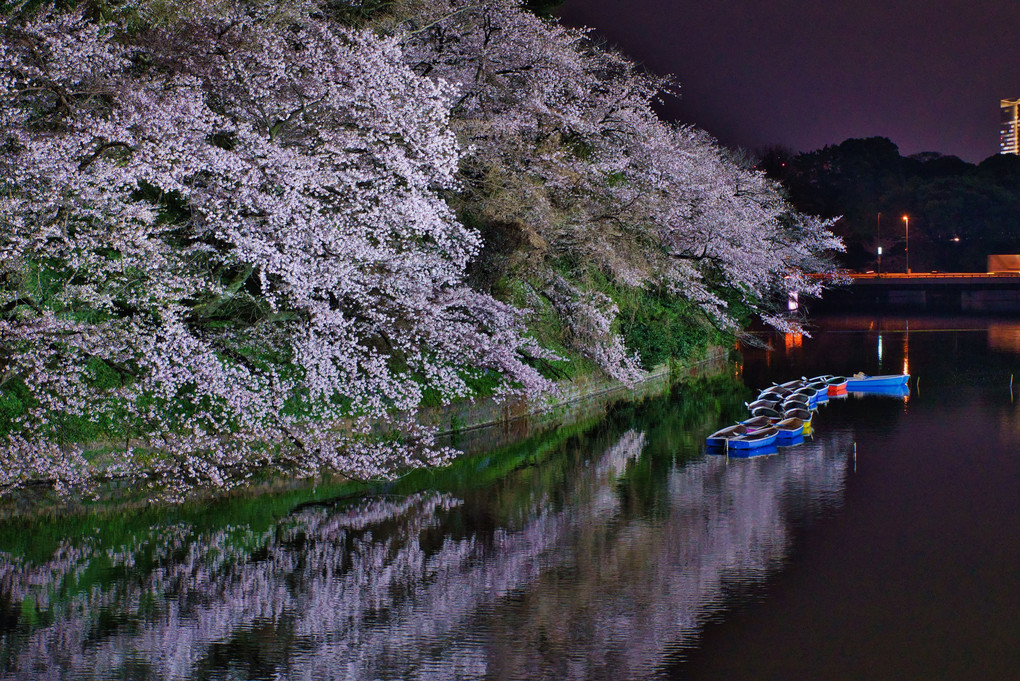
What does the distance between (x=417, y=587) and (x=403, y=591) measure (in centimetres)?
18

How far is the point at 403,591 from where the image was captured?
1016cm

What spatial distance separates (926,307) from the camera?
6975 cm

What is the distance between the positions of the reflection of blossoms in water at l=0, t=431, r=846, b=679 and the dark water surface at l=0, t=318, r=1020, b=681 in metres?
0.03

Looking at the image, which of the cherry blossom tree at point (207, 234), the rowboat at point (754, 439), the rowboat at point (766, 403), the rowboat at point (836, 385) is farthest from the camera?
the rowboat at point (836, 385)

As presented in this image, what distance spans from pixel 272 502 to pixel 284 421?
52.6 inches

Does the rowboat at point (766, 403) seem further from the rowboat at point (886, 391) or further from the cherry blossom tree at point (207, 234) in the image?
the cherry blossom tree at point (207, 234)

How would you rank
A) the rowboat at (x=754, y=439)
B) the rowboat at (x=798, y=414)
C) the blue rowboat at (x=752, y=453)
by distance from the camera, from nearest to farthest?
the blue rowboat at (x=752, y=453) < the rowboat at (x=754, y=439) < the rowboat at (x=798, y=414)

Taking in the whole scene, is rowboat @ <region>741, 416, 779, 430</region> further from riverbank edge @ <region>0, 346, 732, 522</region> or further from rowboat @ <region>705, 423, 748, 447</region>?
riverbank edge @ <region>0, 346, 732, 522</region>

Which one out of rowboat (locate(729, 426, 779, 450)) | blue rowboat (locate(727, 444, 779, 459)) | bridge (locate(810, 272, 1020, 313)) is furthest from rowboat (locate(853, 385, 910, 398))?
bridge (locate(810, 272, 1020, 313))

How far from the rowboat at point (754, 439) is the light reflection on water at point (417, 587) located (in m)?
2.63

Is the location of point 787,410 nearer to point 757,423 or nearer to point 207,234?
point 757,423

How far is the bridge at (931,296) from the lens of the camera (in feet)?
229

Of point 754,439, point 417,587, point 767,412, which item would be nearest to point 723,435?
point 754,439

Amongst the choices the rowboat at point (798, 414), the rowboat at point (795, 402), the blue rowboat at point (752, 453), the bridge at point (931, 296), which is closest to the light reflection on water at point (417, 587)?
the blue rowboat at point (752, 453)
